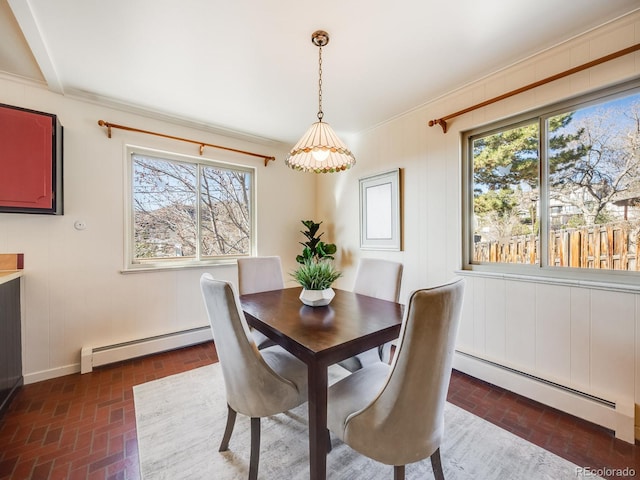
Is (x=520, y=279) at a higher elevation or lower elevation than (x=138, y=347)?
higher

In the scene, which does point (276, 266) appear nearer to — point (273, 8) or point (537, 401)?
point (273, 8)

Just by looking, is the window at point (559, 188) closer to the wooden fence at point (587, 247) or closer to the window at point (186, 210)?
the wooden fence at point (587, 247)

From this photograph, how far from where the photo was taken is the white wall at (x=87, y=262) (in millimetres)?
2271

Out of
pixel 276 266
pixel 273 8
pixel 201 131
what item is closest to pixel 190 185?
pixel 201 131

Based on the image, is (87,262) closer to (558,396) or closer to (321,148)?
(321,148)

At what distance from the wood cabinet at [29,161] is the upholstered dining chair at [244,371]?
2.00m

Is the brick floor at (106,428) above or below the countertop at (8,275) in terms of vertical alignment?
below

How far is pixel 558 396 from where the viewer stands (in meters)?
1.86

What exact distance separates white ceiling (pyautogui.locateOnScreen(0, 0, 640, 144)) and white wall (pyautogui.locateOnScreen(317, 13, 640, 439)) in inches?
6.2

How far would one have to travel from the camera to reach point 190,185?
3162mm

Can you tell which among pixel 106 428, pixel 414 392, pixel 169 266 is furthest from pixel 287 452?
pixel 169 266

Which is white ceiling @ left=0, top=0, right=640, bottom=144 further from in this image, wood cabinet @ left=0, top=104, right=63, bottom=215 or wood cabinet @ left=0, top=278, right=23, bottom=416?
wood cabinet @ left=0, top=278, right=23, bottom=416

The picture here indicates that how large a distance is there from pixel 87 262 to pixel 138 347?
968 mm

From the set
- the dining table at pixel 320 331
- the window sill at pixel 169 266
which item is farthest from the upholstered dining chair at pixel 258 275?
the window sill at pixel 169 266
